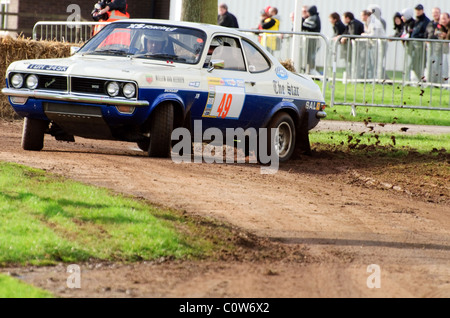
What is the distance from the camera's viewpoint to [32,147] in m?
11.2

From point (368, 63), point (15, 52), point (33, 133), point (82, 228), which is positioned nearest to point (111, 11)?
point (15, 52)

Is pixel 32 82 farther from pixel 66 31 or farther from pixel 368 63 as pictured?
pixel 368 63

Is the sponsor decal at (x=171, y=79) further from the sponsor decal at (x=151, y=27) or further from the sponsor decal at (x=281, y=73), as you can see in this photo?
the sponsor decal at (x=281, y=73)

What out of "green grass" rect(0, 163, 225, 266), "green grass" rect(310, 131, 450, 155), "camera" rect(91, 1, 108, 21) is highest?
"camera" rect(91, 1, 108, 21)

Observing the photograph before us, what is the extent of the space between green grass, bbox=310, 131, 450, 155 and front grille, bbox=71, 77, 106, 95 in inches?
192

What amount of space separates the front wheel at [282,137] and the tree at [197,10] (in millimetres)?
3924

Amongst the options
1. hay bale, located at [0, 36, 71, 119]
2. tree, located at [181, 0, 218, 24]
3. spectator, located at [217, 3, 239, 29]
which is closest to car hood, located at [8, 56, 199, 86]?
tree, located at [181, 0, 218, 24]

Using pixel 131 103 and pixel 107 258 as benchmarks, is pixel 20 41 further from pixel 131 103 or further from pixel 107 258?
pixel 107 258

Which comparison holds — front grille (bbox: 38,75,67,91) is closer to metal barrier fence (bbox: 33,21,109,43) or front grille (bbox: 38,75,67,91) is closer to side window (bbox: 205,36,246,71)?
side window (bbox: 205,36,246,71)

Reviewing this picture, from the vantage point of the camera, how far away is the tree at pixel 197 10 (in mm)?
15547

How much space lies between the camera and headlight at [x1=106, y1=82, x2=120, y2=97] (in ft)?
34.1

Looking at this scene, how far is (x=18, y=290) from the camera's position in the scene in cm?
556

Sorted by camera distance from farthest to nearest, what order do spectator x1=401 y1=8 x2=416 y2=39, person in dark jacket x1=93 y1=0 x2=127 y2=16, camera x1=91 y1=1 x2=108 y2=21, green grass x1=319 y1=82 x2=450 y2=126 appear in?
spectator x1=401 y1=8 x2=416 y2=39
camera x1=91 y1=1 x2=108 y2=21
person in dark jacket x1=93 y1=0 x2=127 y2=16
green grass x1=319 y1=82 x2=450 y2=126

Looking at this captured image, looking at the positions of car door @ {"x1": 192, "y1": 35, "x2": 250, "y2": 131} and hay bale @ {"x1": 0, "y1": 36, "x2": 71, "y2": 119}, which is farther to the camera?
hay bale @ {"x1": 0, "y1": 36, "x2": 71, "y2": 119}
